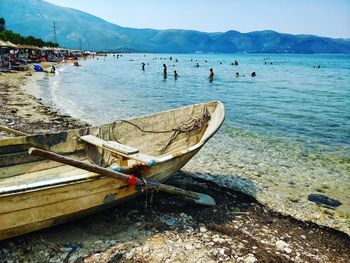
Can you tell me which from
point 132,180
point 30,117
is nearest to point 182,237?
point 132,180

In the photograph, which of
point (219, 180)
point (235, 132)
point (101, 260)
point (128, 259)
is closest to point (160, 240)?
point (128, 259)

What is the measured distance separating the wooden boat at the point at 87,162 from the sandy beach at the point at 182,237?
0.52 metres

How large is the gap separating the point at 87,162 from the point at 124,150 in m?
1.41

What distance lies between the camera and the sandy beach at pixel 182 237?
5.75 metres

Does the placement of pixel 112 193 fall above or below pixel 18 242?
above

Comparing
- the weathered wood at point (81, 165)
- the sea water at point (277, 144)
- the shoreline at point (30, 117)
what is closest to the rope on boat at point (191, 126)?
the sea water at point (277, 144)

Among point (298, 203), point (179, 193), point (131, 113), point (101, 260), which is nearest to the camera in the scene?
point (101, 260)

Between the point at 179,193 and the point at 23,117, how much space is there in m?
11.4

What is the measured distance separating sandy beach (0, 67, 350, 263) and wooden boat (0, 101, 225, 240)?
52 cm

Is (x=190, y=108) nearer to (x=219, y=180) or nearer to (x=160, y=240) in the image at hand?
(x=219, y=180)

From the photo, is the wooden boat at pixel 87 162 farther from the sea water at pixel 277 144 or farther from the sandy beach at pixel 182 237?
the sea water at pixel 277 144

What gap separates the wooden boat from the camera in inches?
209

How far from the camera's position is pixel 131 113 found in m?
20.4

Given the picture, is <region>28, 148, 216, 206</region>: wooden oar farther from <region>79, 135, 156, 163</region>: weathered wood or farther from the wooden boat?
<region>79, 135, 156, 163</region>: weathered wood
